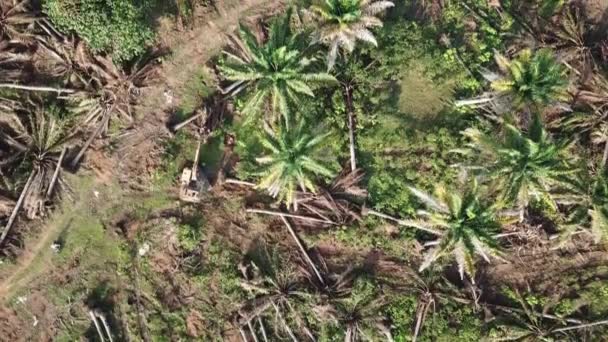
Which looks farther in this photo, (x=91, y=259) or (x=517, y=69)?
(x=91, y=259)

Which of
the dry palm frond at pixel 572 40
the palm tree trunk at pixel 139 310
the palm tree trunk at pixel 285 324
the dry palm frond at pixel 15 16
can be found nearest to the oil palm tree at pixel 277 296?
the palm tree trunk at pixel 285 324

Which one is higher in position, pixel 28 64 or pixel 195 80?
pixel 28 64

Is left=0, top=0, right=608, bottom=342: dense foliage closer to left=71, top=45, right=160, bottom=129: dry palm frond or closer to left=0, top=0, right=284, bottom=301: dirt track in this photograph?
left=71, top=45, right=160, bottom=129: dry palm frond

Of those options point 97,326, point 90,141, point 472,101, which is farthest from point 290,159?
point 97,326

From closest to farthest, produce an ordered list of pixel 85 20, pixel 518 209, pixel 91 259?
Answer: pixel 85 20 → pixel 518 209 → pixel 91 259

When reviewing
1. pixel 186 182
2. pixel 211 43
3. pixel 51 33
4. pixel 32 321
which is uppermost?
pixel 51 33

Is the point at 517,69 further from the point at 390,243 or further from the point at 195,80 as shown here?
the point at 195,80

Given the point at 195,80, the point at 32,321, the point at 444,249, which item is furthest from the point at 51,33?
the point at 444,249
